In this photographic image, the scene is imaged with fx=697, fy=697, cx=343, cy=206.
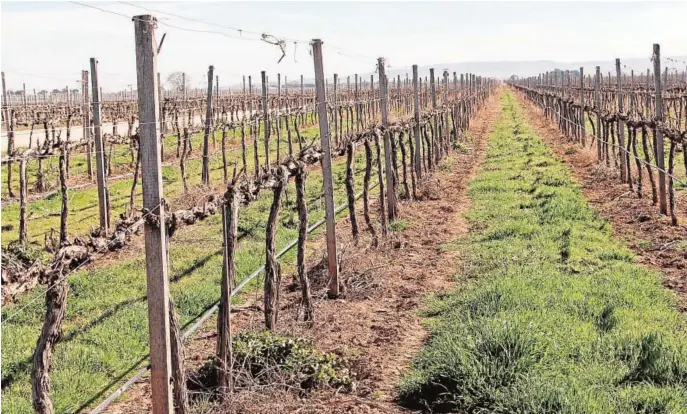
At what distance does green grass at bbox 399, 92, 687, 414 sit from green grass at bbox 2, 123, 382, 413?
265cm

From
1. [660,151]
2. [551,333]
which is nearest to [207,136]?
[660,151]

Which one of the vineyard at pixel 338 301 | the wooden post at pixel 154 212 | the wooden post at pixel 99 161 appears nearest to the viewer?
the wooden post at pixel 154 212

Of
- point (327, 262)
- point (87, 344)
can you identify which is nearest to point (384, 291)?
point (327, 262)

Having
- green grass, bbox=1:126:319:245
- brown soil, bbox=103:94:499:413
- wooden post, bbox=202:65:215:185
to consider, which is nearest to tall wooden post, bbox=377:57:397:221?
brown soil, bbox=103:94:499:413

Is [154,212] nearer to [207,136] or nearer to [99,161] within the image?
Answer: [99,161]

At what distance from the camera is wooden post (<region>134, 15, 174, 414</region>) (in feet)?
13.8

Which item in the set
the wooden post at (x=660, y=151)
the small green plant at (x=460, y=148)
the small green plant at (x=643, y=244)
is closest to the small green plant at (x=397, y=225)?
the small green plant at (x=643, y=244)

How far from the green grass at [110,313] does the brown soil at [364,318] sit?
40 cm

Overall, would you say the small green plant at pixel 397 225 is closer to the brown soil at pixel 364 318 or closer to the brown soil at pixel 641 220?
the brown soil at pixel 364 318

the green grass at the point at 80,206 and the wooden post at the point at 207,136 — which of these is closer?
the green grass at the point at 80,206

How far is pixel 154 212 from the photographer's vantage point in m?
4.36

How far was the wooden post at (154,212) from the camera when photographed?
4.21m

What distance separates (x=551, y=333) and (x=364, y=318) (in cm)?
225

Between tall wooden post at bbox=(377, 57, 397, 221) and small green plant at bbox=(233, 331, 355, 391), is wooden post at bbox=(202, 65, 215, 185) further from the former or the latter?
small green plant at bbox=(233, 331, 355, 391)
